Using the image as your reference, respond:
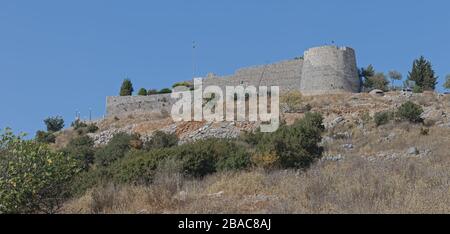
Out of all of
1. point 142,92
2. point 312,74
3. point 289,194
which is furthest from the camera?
point 142,92

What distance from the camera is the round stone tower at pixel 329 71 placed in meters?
39.7

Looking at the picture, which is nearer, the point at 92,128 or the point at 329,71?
the point at 92,128

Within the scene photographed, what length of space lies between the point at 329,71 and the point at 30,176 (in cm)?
3381

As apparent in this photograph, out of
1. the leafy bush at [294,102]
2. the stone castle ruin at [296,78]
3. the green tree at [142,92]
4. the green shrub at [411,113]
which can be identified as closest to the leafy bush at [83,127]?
the stone castle ruin at [296,78]

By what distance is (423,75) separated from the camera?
42094 mm

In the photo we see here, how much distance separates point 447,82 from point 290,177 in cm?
3531

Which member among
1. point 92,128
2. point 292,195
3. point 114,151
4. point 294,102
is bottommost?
point 292,195

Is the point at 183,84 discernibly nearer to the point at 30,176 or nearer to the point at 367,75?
the point at 367,75

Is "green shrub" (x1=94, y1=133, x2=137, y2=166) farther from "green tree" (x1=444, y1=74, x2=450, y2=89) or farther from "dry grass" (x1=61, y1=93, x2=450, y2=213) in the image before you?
"green tree" (x1=444, y1=74, x2=450, y2=89)

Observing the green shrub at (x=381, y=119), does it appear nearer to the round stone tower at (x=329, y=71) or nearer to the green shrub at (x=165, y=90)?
the round stone tower at (x=329, y=71)

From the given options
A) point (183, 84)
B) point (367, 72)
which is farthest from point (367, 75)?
point (183, 84)

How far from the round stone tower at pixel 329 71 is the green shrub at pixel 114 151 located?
647 inches

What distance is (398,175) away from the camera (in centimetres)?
826
